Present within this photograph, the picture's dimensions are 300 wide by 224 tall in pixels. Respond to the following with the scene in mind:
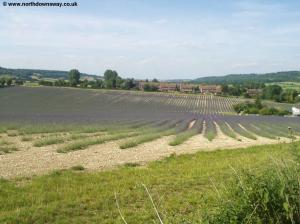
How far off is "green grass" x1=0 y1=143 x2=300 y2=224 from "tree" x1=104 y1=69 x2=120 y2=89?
103922 mm

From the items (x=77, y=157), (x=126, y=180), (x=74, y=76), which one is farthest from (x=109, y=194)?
(x=74, y=76)

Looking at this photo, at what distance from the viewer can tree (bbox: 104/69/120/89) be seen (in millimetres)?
120312

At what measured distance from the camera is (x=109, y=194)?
452 inches

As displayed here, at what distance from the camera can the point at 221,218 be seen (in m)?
4.38

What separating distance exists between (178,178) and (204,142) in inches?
657

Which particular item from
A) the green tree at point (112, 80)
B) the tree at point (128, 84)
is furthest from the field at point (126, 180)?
the tree at point (128, 84)

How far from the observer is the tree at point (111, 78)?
395 feet

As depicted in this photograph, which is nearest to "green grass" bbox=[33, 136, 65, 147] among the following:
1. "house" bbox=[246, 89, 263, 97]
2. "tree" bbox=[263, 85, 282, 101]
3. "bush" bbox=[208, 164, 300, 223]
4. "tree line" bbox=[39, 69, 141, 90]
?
"bush" bbox=[208, 164, 300, 223]

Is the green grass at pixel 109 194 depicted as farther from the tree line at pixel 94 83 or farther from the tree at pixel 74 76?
the tree at pixel 74 76

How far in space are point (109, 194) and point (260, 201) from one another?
287 inches

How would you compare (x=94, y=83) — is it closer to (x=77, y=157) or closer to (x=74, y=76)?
(x=74, y=76)

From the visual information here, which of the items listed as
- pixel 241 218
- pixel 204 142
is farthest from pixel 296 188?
pixel 204 142

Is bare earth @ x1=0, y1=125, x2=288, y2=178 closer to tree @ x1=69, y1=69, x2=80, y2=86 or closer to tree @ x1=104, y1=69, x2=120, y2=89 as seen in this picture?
tree @ x1=104, y1=69, x2=120, y2=89

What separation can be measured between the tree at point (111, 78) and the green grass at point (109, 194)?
103922 millimetres
